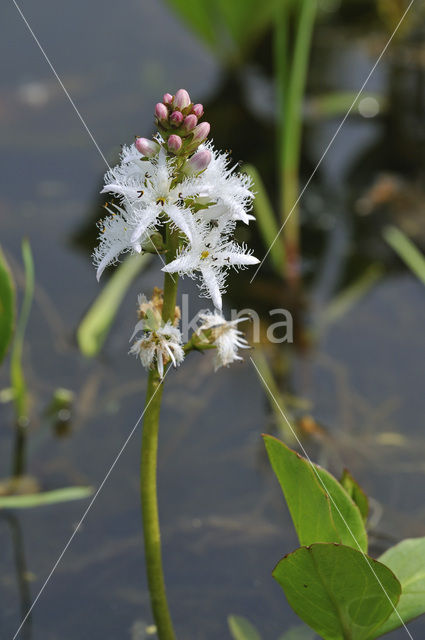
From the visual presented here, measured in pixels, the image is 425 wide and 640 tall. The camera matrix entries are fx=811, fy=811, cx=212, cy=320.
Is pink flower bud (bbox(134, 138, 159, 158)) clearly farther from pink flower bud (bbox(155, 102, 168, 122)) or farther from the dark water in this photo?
the dark water

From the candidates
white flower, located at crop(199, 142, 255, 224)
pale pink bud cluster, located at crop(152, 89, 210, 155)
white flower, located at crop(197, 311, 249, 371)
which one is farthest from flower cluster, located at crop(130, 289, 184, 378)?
pale pink bud cluster, located at crop(152, 89, 210, 155)

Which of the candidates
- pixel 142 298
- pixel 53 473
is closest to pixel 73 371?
pixel 53 473

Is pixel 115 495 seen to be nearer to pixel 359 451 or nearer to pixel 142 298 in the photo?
pixel 359 451

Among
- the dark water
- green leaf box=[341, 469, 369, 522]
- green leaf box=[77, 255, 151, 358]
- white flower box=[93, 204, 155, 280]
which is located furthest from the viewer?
green leaf box=[77, 255, 151, 358]

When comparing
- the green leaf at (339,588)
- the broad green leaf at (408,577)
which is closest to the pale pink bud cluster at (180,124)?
the green leaf at (339,588)

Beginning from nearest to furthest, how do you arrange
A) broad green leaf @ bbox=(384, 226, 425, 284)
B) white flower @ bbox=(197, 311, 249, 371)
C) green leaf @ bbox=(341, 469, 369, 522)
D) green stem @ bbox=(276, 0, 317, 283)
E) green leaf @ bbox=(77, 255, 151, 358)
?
white flower @ bbox=(197, 311, 249, 371), green leaf @ bbox=(341, 469, 369, 522), green leaf @ bbox=(77, 255, 151, 358), broad green leaf @ bbox=(384, 226, 425, 284), green stem @ bbox=(276, 0, 317, 283)

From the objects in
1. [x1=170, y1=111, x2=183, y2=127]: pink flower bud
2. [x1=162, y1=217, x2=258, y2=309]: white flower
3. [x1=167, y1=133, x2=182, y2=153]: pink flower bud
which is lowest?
[x1=162, y1=217, x2=258, y2=309]: white flower

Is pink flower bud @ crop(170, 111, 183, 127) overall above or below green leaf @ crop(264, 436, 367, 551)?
above
